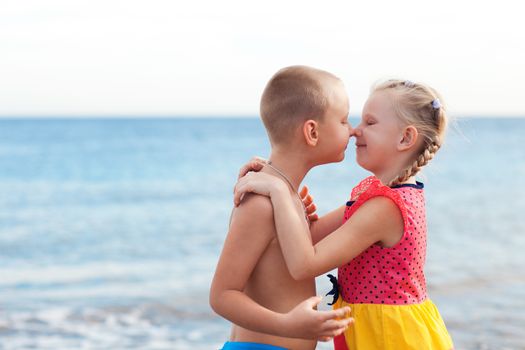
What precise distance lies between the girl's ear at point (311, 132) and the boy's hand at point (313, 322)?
54 cm

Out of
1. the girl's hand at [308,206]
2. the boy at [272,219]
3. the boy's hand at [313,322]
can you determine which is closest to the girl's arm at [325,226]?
the girl's hand at [308,206]

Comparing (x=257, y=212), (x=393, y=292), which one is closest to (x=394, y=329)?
(x=393, y=292)

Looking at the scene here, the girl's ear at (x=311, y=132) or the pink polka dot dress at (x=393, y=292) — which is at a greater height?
the girl's ear at (x=311, y=132)

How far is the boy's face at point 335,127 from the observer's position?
2668mm

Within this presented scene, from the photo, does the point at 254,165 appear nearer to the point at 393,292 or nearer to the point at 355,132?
the point at 355,132

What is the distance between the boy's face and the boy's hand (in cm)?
55

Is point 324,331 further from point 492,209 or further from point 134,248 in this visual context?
point 492,209

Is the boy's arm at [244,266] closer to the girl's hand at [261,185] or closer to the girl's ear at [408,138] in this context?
the girl's hand at [261,185]

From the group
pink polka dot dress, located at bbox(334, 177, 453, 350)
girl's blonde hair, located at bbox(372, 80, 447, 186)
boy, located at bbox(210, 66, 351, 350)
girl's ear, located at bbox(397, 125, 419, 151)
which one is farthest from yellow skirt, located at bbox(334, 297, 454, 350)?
girl's ear, located at bbox(397, 125, 419, 151)

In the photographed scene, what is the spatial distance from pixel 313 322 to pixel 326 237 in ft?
1.12

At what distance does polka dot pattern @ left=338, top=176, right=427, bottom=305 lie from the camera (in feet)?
8.94

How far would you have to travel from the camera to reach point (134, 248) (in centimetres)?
1355

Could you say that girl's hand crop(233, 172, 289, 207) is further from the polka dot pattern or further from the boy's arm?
the polka dot pattern

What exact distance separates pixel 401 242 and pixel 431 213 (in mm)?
14607
